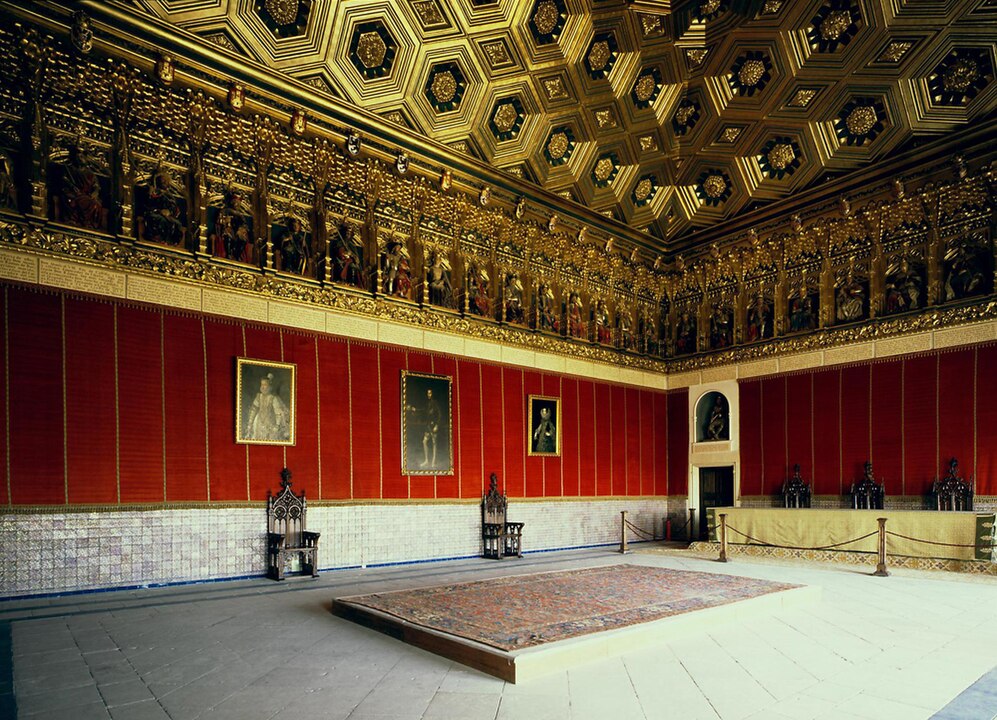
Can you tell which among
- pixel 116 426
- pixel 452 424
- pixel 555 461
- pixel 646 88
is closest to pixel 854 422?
pixel 555 461

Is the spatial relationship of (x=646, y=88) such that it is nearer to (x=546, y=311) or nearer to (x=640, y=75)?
(x=640, y=75)

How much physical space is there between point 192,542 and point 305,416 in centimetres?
266

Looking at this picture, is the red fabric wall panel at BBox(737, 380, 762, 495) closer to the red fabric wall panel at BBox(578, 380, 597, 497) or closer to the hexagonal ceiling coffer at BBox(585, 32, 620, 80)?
the red fabric wall panel at BBox(578, 380, 597, 497)

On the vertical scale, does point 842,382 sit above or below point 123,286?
below

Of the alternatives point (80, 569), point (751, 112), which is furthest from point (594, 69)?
point (80, 569)

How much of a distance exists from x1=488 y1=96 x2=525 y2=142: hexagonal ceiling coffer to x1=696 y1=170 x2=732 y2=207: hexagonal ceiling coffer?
5744mm

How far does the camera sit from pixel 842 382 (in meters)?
14.6

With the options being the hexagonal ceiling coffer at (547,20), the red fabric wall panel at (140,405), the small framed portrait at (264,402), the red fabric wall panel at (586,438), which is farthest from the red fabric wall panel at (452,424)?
the hexagonal ceiling coffer at (547,20)

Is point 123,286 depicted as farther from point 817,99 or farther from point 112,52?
point 817,99

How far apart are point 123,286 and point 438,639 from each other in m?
7.23

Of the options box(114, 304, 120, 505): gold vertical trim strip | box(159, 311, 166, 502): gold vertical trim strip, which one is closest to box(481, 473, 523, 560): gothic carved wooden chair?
box(159, 311, 166, 502): gold vertical trim strip

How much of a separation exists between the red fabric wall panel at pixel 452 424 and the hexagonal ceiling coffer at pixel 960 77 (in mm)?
11225

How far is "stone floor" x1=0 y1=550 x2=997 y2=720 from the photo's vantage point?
13.2ft

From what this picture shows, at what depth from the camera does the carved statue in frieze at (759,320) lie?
16.3 meters
